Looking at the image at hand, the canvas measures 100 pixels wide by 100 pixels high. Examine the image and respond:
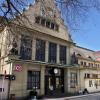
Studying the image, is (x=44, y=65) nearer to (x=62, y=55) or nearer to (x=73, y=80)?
(x=62, y=55)

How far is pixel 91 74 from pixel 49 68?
12.2m

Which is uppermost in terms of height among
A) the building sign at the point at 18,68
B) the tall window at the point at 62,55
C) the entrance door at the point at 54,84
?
the tall window at the point at 62,55

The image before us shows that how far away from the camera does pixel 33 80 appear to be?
965 inches

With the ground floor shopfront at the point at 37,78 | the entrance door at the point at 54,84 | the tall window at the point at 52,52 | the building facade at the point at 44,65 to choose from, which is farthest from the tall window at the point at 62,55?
the entrance door at the point at 54,84

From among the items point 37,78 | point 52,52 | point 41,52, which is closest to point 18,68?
point 37,78

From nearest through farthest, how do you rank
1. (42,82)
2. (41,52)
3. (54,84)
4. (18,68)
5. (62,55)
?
1. (18,68)
2. (42,82)
3. (41,52)
4. (54,84)
5. (62,55)

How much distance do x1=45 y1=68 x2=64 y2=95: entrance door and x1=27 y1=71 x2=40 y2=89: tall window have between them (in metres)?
1.85

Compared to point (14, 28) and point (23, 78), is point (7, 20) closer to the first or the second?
point (14, 28)

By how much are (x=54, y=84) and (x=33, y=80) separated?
439 centimetres

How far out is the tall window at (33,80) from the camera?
24.0m

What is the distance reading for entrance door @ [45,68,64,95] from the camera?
2643 cm

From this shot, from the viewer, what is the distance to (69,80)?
28969 mm

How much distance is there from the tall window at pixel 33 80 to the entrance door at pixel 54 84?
1852 mm

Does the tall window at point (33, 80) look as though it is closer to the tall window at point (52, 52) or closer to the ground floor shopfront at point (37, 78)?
the ground floor shopfront at point (37, 78)
